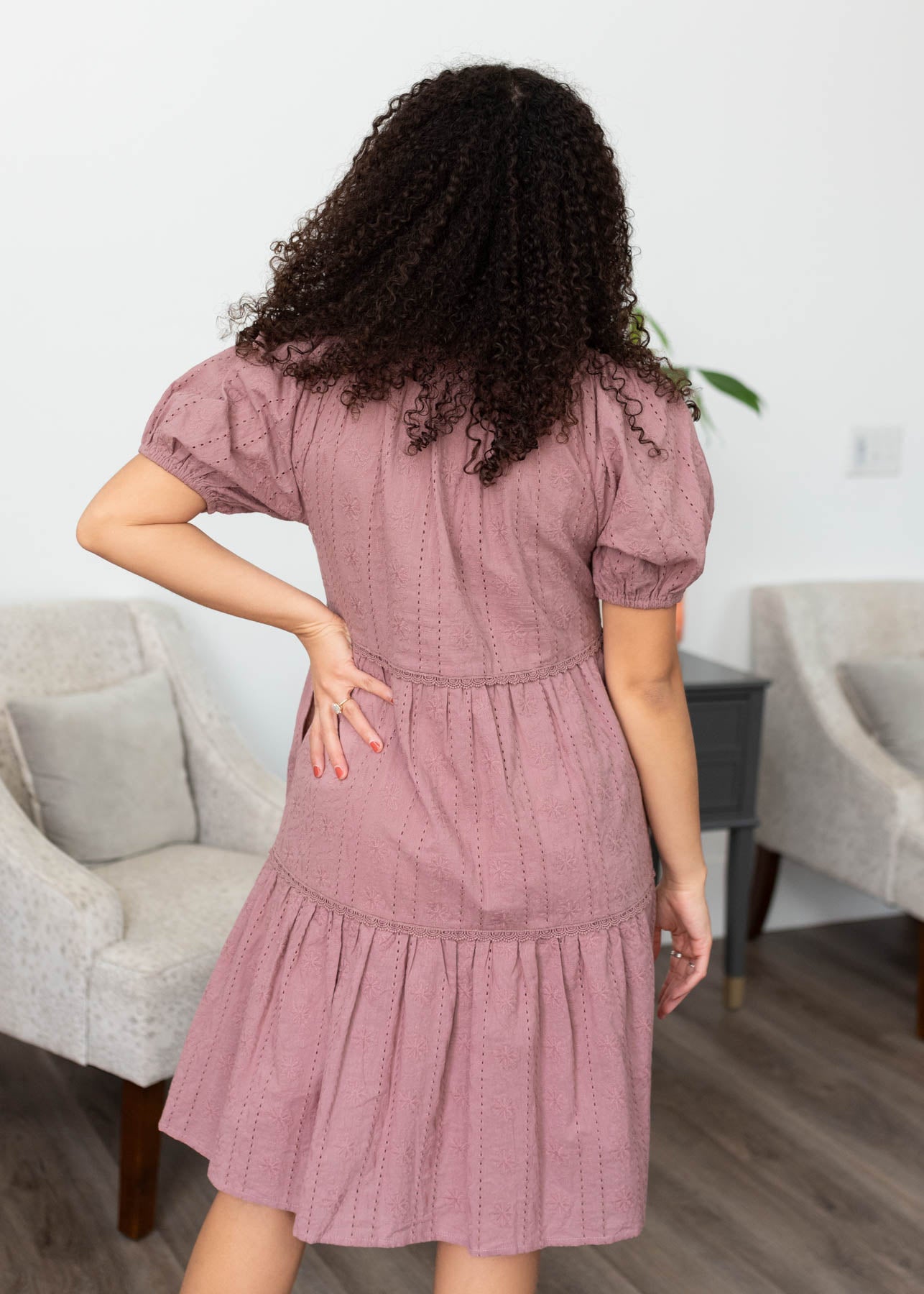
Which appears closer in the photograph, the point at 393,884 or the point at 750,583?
the point at 393,884

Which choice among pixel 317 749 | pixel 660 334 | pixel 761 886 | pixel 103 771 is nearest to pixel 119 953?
pixel 103 771

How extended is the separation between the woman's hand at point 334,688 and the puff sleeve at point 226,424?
0.55 feet

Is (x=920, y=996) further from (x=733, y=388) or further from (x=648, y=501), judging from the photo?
Result: (x=648, y=501)

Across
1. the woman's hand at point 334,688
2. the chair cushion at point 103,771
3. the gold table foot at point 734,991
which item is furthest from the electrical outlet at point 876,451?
the woman's hand at point 334,688

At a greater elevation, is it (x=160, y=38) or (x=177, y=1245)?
(x=160, y=38)

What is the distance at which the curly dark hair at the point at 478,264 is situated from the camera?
1.03 meters

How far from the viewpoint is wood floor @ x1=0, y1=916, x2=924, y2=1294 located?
6.13 ft

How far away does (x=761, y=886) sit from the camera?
3258 millimetres

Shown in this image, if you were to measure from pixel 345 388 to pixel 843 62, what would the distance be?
257cm

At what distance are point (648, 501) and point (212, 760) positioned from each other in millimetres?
1517

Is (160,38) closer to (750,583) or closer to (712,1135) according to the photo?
(750,583)

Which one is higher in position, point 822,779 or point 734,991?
point 822,779

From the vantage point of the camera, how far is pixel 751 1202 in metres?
2.08

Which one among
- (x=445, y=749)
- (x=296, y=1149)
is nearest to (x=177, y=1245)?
(x=296, y=1149)
